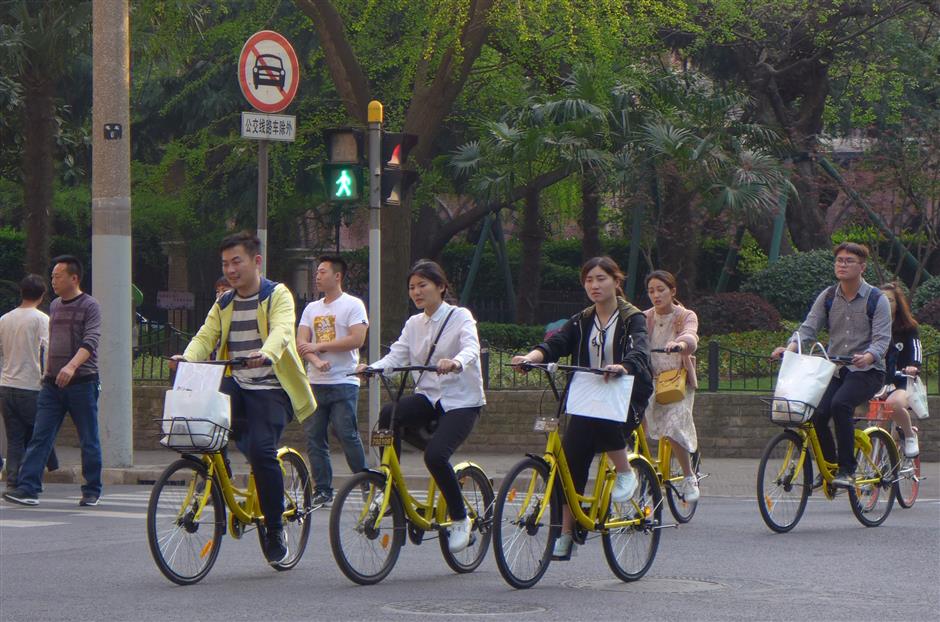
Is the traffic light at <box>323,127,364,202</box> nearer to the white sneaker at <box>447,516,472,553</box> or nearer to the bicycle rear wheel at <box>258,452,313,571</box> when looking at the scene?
the bicycle rear wheel at <box>258,452,313,571</box>

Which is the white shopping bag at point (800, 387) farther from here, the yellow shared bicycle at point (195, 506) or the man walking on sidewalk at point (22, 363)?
the man walking on sidewalk at point (22, 363)

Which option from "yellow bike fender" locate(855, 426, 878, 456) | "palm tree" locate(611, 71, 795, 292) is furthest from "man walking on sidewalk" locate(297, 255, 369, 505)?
"palm tree" locate(611, 71, 795, 292)

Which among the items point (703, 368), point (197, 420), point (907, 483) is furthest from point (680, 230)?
point (197, 420)

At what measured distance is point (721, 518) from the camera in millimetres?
10992

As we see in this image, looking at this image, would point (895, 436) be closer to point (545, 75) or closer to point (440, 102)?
point (440, 102)

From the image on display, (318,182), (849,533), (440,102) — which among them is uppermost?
(440,102)

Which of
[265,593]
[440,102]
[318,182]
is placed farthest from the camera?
[440,102]

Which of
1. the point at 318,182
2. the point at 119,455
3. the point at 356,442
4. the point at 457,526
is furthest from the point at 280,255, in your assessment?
the point at 457,526

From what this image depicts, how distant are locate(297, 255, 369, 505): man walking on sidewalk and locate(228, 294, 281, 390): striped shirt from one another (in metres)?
2.66

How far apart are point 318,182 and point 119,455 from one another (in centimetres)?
396

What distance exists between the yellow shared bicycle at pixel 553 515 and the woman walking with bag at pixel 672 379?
267 cm

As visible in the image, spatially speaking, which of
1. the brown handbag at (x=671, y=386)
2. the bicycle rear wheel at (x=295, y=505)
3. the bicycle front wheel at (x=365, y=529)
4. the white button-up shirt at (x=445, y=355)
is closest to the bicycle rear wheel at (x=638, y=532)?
the white button-up shirt at (x=445, y=355)

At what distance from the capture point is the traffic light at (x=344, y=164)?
536 inches

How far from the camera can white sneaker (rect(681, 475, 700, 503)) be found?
10531mm
